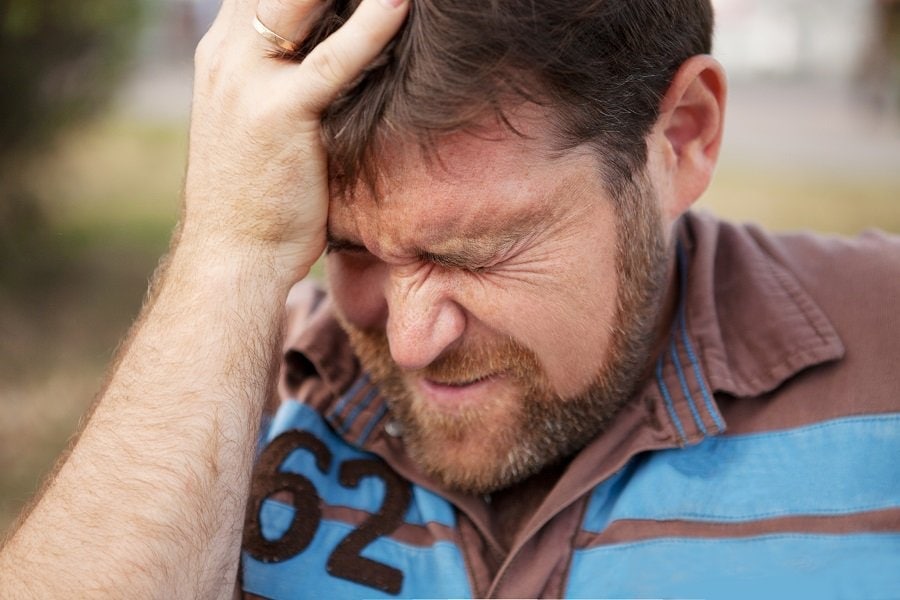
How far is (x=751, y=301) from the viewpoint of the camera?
225 cm

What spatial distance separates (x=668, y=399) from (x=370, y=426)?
2.18 ft

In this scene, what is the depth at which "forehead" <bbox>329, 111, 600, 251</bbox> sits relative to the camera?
5.94 ft

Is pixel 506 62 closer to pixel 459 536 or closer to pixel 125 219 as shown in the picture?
pixel 459 536

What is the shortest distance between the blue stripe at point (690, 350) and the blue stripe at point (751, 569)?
0.85 feet

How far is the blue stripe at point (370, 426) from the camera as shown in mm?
2234

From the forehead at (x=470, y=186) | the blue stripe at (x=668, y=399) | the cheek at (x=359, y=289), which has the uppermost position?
the forehead at (x=470, y=186)

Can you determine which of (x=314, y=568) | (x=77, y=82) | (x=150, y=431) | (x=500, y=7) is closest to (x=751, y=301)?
(x=500, y=7)

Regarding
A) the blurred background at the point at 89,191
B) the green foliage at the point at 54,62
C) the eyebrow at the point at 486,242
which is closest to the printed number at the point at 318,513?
the eyebrow at the point at 486,242

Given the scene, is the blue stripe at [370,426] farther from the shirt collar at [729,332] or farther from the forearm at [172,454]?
the shirt collar at [729,332]

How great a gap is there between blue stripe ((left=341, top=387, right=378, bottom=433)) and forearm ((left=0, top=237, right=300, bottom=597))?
243 millimetres

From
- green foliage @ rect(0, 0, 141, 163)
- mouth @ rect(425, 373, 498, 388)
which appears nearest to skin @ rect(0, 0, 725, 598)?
mouth @ rect(425, 373, 498, 388)

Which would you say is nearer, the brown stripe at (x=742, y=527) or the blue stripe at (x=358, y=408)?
the brown stripe at (x=742, y=527)

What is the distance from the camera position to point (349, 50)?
177cm

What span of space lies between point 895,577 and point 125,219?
782 centimetres
